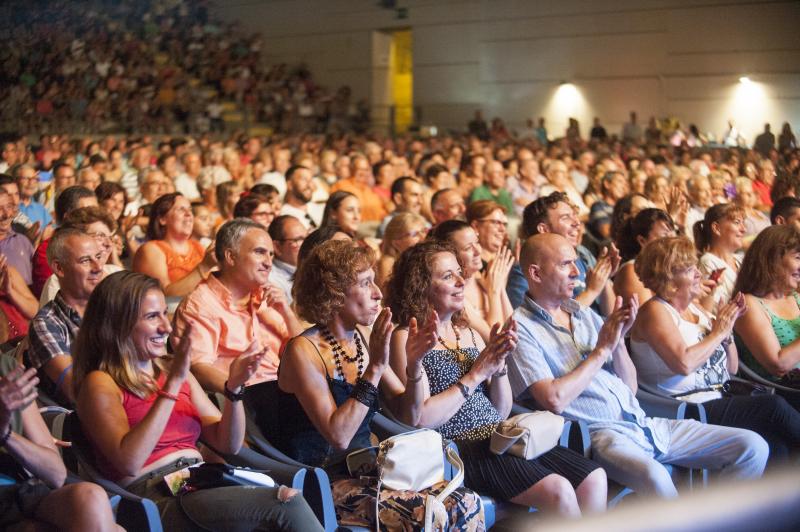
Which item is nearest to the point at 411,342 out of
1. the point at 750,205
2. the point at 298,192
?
the point at 298,192

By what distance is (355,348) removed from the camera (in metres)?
3.04

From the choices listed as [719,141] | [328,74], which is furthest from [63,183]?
[328,74]

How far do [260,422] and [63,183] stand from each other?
Result: 193 inches

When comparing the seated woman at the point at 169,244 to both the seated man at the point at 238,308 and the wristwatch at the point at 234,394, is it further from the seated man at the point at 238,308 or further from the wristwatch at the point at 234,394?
the wristwatch at the point at 234,394

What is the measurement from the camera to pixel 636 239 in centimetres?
507

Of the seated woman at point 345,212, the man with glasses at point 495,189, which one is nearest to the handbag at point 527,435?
the seated woman at point 345,212

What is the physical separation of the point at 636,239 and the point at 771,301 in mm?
932

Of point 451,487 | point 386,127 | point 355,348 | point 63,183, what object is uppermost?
point 386,127

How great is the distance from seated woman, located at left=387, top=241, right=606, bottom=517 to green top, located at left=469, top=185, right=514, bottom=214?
5186 mm

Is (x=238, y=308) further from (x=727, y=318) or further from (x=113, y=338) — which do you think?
(x=727, y=318)

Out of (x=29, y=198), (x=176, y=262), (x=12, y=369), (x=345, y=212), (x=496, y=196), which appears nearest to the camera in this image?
(x=12, y=369)

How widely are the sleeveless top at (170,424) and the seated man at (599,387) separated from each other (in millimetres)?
1183

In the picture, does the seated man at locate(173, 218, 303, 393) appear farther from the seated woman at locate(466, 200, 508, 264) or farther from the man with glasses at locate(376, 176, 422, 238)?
the man with glasses at locate(376, 176, 422, 238)

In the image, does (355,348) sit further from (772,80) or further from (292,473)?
(772,80)
